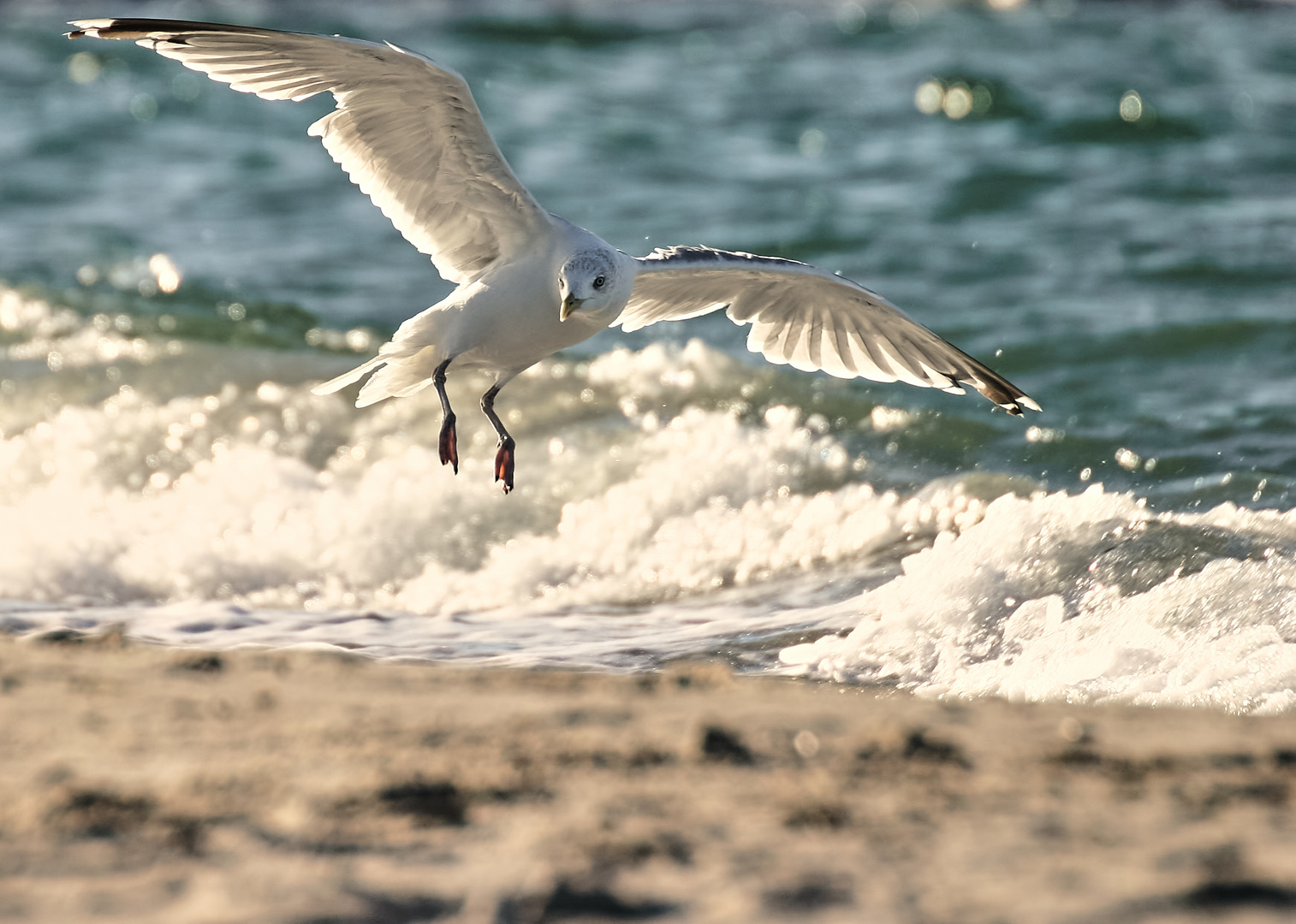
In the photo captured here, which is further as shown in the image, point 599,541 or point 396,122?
point 599,541

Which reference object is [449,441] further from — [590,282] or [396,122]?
[396,122]

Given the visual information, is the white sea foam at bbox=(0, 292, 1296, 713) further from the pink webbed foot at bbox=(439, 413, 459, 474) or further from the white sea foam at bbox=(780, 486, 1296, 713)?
the pink webbed foot at bbox=(439, 413, 459, 474)

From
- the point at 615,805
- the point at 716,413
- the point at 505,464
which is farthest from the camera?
the point at 716,413

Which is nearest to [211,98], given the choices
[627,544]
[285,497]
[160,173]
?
[160,173]

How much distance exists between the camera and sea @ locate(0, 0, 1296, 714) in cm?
532

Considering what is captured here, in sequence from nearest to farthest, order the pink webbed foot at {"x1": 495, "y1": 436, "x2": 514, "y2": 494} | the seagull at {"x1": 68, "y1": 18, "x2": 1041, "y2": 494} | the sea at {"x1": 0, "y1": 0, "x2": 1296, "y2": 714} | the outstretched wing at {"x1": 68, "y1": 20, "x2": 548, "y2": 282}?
the outstretched wing at {"x1": 68, "y1": 20, "x2": 548, "y2": 282} → the seagull at {"x1": 68, "y1": 18, "x2": 1041, "y2": 494} → the sea at {"x1": 0, "y1": 0, "x2": 1296, "y2": 714} → the pink webbed foot at {"x1": 495, "y1": 436, "x2": 514, "y2": 494}

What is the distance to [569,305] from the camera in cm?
510

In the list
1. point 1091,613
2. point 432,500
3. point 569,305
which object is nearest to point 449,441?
point 569,305

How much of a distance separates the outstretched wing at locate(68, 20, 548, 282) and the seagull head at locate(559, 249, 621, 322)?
18.7 inches

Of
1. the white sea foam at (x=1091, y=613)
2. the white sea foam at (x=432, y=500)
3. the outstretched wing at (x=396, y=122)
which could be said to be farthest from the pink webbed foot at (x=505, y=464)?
the white sea foam at (x=1091, y=613)

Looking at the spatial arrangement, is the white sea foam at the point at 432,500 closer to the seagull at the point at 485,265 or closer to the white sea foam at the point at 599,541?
the white sea foam at the point at 599,541

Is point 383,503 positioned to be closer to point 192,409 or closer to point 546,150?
point 192,409

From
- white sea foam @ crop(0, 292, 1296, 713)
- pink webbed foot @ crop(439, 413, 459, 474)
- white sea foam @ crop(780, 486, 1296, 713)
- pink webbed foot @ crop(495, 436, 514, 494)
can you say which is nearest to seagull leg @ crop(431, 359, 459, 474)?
pink webbed foot @ crop(439, 413, 459, 474)

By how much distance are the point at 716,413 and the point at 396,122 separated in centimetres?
300
